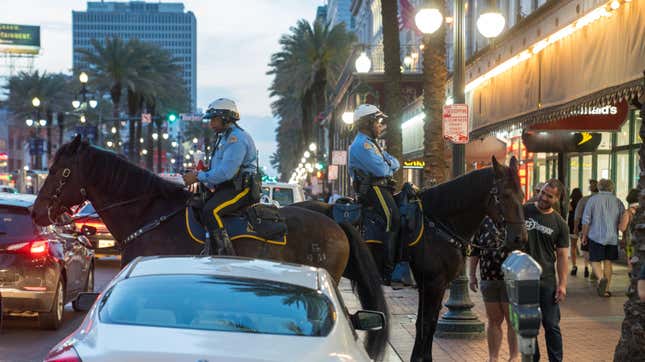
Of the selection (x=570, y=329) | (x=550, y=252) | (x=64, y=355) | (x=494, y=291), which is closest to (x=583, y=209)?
(x=570, y=329)

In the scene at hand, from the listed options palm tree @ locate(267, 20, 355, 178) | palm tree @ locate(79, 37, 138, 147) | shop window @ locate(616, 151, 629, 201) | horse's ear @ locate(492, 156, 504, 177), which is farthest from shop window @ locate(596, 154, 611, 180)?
palm tree @ locate(79, 37, 138, 147)

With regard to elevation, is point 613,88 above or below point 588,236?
above

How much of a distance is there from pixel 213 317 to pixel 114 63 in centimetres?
6213

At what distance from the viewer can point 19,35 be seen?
150250mm

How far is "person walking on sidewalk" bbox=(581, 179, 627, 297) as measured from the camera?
691 inches

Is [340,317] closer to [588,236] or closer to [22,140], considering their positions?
[588,236]

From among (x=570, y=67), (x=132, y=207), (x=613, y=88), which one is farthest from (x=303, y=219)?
(x=570, y=67)

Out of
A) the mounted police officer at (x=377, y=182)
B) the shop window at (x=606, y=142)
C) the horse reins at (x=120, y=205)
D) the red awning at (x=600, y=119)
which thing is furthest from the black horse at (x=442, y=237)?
the shop window at (x=606, y=142)

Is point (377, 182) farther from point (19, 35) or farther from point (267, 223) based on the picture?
point (19, 35)

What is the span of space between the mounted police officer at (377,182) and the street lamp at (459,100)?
1202 millimetres

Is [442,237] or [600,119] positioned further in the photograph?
[600,119]

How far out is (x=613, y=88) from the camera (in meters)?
14.4

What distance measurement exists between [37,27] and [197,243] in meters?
150

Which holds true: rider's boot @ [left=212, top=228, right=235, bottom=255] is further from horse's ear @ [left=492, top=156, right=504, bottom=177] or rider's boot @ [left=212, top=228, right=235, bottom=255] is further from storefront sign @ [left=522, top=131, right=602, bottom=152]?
storefront sign @ [left=522, top=131, right=602, bottom=152]
